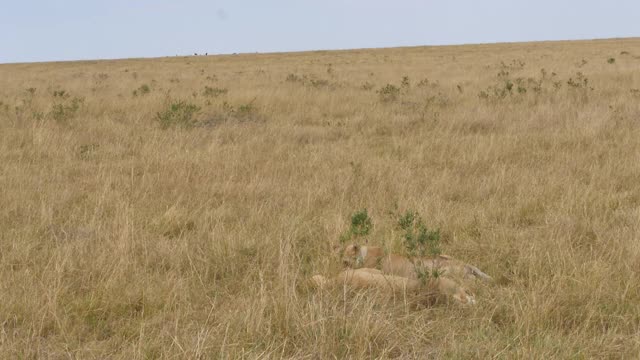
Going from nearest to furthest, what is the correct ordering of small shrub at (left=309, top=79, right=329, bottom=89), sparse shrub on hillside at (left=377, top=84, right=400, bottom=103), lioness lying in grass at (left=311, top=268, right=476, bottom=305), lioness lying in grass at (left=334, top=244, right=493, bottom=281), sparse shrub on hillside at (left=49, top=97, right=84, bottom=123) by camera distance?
1. lioness lying in grass at (left=311, top=268, right=476, bottom=305)
2. lioness lying in grass at (left=334, top=244, right=493, bottom=281)
3. sparse shrub on hillside at (left=49, top=97, right=84, bottom=123)
4. sparse shrub on hillside at (left=377, top=84, right=400, bottom=103)
5. small shrub at (left=309, top=79, right=329, bottom=89)

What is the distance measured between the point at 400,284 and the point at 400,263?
0.33 metres

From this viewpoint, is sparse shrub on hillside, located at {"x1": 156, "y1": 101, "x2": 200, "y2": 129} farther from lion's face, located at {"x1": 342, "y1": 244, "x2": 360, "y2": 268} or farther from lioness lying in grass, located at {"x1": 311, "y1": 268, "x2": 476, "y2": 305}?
lioness lying in grass, located at {"x1": 311, "y1": 268, "x2": 476, "y2": 305}

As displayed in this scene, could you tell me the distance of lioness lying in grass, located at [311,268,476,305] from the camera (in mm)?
3080

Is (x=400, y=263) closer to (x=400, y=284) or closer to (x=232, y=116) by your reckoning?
(x=400, y=284)

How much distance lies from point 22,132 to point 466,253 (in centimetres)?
706

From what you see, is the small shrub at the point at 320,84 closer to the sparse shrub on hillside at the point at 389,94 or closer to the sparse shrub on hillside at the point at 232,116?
the sparse shrub on hillside at the point at 389,94

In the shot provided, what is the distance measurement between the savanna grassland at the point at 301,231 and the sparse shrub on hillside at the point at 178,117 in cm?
8

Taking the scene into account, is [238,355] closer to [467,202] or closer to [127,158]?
[467,202]

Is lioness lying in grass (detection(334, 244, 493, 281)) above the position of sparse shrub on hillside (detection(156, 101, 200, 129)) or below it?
below

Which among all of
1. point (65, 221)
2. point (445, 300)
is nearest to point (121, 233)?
point (65, 221)

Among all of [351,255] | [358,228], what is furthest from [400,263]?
[358,228]

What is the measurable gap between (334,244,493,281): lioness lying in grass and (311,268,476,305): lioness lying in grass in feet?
0.39

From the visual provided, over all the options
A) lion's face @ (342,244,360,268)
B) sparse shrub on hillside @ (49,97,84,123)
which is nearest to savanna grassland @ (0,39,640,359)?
lion's face @ (342,244,360,268)

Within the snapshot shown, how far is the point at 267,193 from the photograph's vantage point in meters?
5.40
